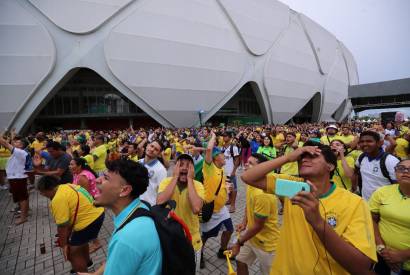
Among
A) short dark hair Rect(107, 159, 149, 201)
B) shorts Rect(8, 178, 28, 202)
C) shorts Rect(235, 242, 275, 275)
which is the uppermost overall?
short dark hair Rect(107, 159, 149, 201)

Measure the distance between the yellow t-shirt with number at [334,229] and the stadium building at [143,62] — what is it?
26883mm

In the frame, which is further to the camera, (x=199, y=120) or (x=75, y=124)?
(x=75, y=124)

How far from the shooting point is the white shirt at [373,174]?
3086 mm

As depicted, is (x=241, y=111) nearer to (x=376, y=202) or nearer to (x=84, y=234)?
(x=84, y=234)

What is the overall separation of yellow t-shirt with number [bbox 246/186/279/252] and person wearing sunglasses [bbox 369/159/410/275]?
94 cm

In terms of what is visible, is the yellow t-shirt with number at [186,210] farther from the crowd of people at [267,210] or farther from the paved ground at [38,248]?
the paved ground at [38,248]

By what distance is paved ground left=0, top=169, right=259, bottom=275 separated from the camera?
3.72 m

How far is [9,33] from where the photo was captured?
23.7 metres

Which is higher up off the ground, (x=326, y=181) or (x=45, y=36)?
(x=45, y=36)

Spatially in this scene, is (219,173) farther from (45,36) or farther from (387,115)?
(45,36)

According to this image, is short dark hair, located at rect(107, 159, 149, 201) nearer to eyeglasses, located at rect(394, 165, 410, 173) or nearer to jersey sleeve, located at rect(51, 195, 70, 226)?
jersey sleeve, located at rect(51, 195, 70, 226)

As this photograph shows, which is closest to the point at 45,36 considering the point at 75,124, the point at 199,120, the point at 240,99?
the point at 75,124

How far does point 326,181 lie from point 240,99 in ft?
133

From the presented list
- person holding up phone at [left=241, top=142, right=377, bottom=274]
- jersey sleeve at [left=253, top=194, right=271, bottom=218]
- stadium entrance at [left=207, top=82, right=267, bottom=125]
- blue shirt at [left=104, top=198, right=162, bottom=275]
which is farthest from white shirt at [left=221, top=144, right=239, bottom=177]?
stadium entrance at [left=207, top=82, right=267, bottom=125]
